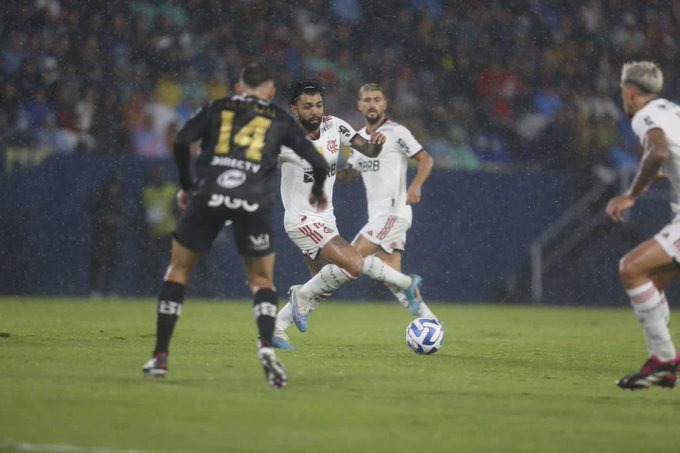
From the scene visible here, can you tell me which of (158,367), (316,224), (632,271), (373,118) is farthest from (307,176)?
(632,271)

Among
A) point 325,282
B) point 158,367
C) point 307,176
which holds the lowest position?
point 158,367

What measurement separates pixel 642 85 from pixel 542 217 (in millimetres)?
13449

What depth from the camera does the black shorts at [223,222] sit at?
808 centimetres

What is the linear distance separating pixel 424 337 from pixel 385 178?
3.48 metres

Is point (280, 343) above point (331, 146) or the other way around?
the other way around

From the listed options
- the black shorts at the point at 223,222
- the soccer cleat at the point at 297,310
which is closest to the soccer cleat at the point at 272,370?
the black shorts at the point at 223,222

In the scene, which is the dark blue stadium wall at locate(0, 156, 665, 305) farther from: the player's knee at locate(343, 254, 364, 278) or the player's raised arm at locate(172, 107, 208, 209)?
the player's raised arm at locate(172, 107, 208, 209)

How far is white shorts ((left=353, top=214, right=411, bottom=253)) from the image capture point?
1349cm

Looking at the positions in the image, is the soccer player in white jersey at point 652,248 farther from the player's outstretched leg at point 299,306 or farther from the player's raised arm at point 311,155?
the player's outstretched leg at point 299,306

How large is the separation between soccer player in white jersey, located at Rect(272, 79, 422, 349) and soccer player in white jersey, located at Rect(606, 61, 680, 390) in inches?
123

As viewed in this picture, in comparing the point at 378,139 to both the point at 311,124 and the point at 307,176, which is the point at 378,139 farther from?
the point at 307,176

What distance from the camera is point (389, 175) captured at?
13969mm

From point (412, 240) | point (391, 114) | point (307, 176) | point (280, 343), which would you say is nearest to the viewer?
point (280, 343)

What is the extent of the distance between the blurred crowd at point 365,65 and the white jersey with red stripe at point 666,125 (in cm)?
1222
